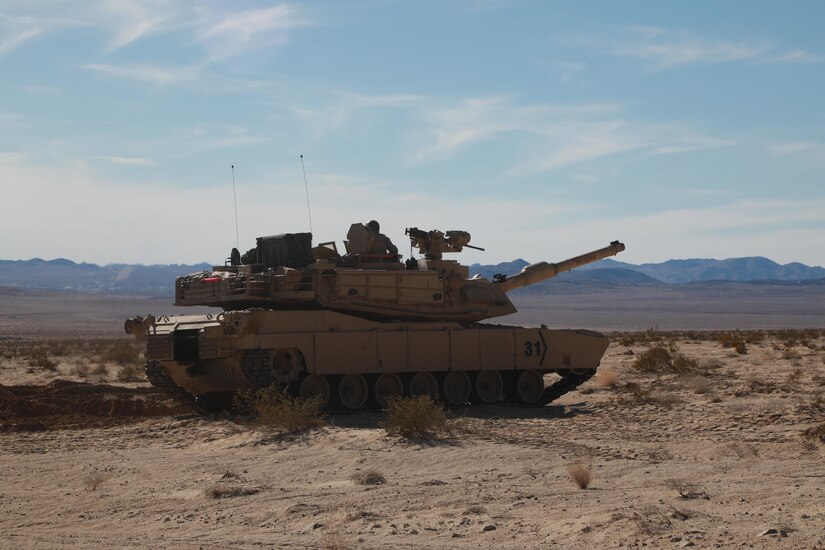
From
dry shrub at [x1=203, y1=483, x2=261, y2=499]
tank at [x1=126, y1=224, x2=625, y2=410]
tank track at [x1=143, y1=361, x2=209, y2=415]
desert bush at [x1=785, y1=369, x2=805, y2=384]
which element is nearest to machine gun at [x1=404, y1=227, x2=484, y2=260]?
tank at [x1=126, y1=224, x2=625, y2=410]

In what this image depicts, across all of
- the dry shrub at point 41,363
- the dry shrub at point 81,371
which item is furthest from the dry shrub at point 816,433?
the dry shrub at point 41,363

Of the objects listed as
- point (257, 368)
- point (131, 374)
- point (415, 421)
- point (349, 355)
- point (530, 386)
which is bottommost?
point (131, 374)

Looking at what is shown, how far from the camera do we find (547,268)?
25.4 meters

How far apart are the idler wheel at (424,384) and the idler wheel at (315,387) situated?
5.92 feet

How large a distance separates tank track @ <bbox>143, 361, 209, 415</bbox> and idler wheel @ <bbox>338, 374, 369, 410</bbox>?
2601mm

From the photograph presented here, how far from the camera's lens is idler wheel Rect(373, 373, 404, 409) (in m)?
21.0

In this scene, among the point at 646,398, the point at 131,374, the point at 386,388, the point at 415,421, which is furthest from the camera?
the point at 131,374

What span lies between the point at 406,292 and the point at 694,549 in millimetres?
12875

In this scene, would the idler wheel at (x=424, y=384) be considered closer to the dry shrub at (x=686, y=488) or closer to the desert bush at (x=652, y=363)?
the dry shrub at (x=686, y=488)

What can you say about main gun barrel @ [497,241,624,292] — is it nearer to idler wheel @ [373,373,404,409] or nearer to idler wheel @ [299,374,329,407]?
idler wheel @ [373,373,404,409]

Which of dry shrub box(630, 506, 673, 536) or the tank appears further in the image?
the tank

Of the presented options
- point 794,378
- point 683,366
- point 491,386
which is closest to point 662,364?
point 683,366

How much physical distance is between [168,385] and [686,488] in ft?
38.8

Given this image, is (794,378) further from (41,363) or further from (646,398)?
(41,363)
